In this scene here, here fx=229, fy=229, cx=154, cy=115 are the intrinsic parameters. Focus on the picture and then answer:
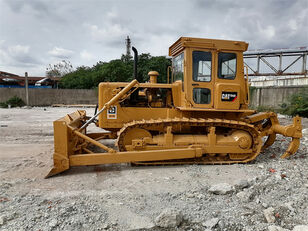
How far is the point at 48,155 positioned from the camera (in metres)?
5.70

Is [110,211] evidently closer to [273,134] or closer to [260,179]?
[260,179]

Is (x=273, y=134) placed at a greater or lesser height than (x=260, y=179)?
greater

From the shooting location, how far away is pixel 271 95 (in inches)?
688

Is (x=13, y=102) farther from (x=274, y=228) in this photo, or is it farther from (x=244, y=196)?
(x=274, y=228)

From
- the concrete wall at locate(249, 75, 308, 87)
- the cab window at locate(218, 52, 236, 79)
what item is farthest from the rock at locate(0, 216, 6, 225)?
the concrete wall at locate(249, 75, 308, 87)

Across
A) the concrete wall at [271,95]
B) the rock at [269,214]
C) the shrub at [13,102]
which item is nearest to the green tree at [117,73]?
the concrete wall at [271,95]

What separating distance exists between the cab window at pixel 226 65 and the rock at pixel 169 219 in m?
3.27

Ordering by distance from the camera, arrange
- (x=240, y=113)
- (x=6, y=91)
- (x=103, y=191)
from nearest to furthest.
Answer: (x=103, y=191) → (x=240, y=113) → (x=6, y=91)

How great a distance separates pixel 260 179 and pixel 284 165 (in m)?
1.13

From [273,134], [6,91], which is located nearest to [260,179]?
[273,134]

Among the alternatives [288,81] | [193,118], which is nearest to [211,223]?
[193,118]

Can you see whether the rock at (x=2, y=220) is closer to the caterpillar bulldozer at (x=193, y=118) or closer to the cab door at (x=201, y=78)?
the caterpillar bulldozer at (x=193, y=118)

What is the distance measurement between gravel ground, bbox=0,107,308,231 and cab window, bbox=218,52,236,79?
79.2 inches

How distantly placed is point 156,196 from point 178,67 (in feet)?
10.4
